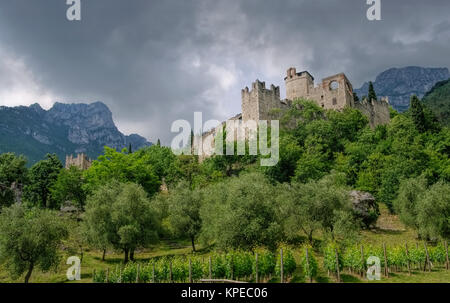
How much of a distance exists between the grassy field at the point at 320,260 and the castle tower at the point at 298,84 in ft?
140

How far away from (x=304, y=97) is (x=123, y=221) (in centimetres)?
6450

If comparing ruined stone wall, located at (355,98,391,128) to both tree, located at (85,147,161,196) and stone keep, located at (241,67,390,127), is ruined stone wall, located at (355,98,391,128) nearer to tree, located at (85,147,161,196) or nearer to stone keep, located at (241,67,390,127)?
stone keep, located at (241,67,390,127)

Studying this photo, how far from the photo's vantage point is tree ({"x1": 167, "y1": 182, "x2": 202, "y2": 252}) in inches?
1487

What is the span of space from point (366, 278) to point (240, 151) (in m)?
43.8

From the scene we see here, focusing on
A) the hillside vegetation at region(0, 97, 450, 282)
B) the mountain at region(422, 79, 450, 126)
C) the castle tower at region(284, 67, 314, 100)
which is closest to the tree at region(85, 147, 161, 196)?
the hillside vegetation at region(0, 97, 450, 282)

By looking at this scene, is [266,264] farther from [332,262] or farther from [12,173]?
[12,173]

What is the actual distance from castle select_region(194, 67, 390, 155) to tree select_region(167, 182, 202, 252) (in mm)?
Result: 36007

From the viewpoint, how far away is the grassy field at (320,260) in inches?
984

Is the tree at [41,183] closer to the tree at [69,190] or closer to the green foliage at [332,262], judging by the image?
the tree at [69,190]

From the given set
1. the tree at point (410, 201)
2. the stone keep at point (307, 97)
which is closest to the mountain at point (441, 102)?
the stone keep at point (307, 97)

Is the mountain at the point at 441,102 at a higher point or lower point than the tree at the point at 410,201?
higher

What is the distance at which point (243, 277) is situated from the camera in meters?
25.2

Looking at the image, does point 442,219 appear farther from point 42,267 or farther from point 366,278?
point 42,267
